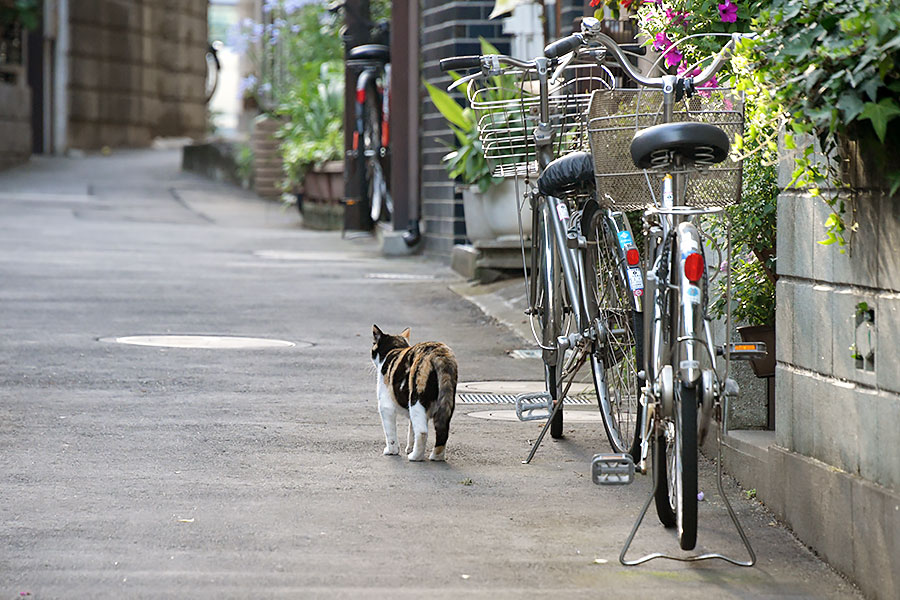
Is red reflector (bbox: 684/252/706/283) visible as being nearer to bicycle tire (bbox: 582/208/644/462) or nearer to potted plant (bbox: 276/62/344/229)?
bicycle tire (bbox: 582/208/644/462)

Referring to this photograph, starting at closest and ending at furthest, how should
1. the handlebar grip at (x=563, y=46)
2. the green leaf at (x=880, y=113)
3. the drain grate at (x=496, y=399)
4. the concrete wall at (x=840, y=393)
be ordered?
the green leaf at (x=880, y=113) < the concrete wall at (x=840, y=393) < the handlebar grip at (x=563, y=46) < the drain grate at (x=496, y=399)

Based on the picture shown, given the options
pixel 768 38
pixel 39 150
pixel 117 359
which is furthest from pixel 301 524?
pixel 39 150

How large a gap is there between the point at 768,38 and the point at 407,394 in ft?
6.83

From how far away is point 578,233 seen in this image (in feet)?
18.4

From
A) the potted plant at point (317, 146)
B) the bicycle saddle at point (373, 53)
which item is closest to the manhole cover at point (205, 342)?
the bicycle saddle at point (373, 53)

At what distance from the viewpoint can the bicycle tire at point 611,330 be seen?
5.39 metres

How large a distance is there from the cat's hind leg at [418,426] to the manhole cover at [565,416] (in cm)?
107

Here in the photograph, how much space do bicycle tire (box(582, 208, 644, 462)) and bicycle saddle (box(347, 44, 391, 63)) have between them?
13495mm

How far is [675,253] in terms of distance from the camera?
4219 mm

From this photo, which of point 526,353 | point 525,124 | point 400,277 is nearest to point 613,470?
point 525,124

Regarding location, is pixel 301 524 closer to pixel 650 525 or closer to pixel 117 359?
pixel 650 525

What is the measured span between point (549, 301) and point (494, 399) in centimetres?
135

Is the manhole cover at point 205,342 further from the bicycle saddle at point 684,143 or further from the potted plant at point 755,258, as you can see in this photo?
the bicycle saddle at point 684,143

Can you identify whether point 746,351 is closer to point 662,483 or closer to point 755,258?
point 662,483
